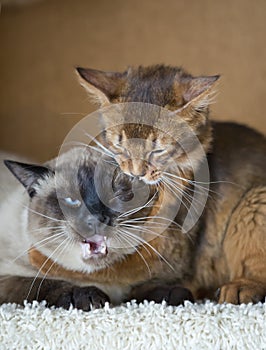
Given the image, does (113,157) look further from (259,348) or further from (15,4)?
(15,4)

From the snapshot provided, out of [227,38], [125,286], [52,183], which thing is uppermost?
[227,38]

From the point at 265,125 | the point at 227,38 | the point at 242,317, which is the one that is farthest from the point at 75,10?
the point at 242,317

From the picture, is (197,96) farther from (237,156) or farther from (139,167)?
(237,156)

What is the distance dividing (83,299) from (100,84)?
0.50 m

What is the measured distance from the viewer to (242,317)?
116 centimetres

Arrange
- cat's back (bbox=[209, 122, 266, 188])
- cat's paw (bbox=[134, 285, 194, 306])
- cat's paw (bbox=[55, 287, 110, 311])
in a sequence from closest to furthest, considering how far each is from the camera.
→ cat's paw (bbox=[55, 287, 110, 311]) → cat's paw (bbox=[134, 285, 194, 306]) → cat's back (bbox=[209, 122, 266, 188])

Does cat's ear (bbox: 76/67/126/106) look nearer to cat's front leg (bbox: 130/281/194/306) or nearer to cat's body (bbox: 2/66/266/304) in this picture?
cat's body (bbox: 2/66/266/304)

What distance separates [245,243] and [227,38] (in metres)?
1.09

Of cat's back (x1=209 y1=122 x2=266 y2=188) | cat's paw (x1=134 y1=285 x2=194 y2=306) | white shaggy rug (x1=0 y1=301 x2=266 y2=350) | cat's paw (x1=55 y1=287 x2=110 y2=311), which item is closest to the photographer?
white shaggy rug (x1=0 y1=301 x2=266 y2=350)

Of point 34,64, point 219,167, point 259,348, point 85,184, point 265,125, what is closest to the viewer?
point 259,348

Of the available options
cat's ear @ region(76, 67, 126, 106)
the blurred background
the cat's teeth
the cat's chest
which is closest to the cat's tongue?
the cat's teeth

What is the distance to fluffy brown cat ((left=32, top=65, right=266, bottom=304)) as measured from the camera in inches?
53.9

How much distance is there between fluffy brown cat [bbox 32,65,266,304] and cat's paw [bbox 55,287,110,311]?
4.9 inches

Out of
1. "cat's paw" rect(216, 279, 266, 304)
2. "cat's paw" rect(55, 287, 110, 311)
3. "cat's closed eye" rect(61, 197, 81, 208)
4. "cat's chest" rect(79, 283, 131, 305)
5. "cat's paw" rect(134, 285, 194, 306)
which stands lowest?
"cat's chest" rect(79, 283, 131, 305)
